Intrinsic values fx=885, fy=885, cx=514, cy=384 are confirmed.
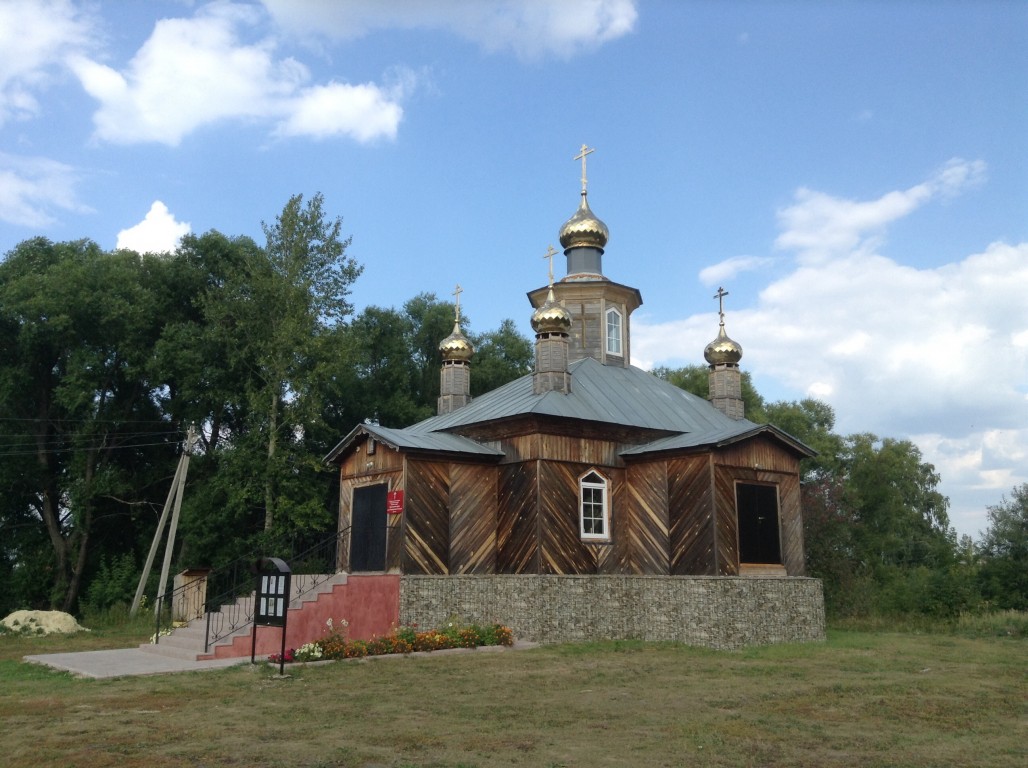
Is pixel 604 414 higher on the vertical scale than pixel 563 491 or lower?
higher

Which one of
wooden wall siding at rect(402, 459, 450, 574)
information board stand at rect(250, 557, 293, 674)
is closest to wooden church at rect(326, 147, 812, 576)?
wooden wall siding at rect(402, 459, 450, 574)

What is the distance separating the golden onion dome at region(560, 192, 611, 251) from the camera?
75.6ft

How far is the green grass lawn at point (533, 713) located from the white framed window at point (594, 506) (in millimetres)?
3478

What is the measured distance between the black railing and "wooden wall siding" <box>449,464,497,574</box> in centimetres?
249

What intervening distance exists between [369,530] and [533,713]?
28.4 ft

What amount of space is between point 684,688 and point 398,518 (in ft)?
22.6

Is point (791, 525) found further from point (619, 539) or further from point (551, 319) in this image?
point (551, 319)

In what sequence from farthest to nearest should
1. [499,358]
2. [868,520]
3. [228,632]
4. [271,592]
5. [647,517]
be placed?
1. [868,520]
2. [499,358]
3. [647,517]
4. [228,632]
5. [271,592]

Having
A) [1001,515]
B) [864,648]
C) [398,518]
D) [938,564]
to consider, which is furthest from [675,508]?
[938,564]

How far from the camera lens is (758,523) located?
58.4 feet

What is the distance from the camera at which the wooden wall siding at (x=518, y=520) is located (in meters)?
16.8

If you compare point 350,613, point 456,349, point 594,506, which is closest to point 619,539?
point 594,506

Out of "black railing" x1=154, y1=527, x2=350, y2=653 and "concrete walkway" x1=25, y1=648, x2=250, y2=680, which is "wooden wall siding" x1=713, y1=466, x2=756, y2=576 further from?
"concrete walkway" x1=25, y1=648, x2=250, y2=680

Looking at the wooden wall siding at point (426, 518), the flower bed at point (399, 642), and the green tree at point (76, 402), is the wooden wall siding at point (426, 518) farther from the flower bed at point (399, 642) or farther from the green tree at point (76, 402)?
the green tree at point (76, 402)
